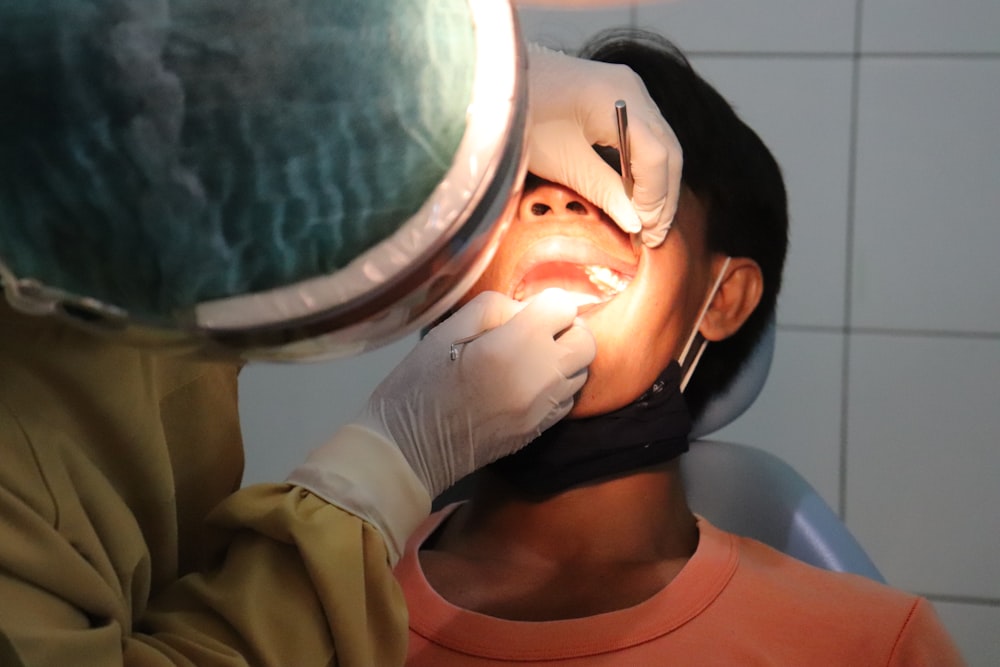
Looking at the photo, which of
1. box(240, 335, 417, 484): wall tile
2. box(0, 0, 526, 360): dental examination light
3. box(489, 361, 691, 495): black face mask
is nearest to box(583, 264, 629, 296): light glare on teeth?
box(489, 361, 691, 495): black face mask

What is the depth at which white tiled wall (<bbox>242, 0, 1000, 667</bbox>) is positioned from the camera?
229cm

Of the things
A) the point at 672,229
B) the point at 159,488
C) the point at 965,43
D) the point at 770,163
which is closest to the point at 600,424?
the point at 672,229

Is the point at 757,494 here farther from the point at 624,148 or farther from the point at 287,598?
the point at 287,598

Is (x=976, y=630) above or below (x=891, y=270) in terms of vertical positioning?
below

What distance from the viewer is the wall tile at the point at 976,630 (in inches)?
89.2

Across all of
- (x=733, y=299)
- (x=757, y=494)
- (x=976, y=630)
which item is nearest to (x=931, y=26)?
(x=733, y=299)

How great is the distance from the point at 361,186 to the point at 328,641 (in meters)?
0.47

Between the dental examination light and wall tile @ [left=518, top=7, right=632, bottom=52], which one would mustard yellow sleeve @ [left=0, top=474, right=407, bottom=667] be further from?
wall tile @ [left=518, top=7, right=632, bottom=52]

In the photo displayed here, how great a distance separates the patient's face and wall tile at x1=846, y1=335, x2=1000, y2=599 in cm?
97

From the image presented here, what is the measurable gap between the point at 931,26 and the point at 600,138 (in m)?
1.30

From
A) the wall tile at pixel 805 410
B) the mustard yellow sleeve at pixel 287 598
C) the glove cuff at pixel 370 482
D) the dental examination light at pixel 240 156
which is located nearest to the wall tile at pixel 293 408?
the wall tile at pixel 805 410

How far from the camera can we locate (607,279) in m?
1.55

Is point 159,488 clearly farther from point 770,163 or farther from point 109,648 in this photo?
point 770,163

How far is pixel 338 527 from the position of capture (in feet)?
3.35
